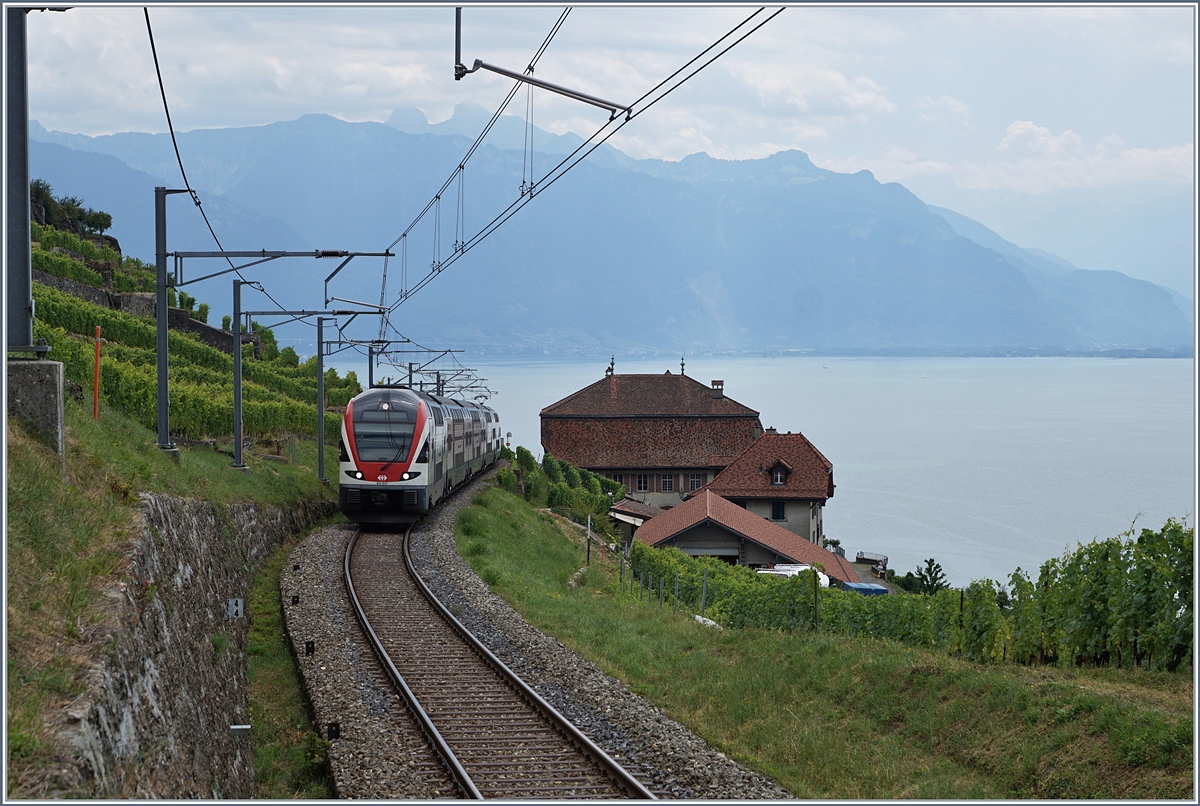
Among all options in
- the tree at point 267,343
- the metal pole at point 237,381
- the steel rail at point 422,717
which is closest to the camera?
the steel rail at point 422,717

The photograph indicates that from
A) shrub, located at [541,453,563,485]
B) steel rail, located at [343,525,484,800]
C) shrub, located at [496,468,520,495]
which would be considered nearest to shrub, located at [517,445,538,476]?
shrub, located at [541,453,563,485]

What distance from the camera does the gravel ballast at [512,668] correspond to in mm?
10109

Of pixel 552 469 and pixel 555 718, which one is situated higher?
pixel 552 469

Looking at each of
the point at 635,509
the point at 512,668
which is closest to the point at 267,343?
the point at 635,509

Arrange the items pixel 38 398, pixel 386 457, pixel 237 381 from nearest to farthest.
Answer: pixel 38 398, pixel 237 381, pixel 386 457

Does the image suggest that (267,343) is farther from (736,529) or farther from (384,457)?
(384,457)

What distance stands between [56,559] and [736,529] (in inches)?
1453

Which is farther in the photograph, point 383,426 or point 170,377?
point 170,377

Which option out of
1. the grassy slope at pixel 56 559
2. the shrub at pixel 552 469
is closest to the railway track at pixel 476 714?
the grassy slope at pixel 56 559

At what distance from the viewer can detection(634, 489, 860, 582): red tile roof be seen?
145ft

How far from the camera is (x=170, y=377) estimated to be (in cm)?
3622

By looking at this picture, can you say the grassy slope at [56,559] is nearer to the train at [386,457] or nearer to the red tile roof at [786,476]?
the train at [386,457]

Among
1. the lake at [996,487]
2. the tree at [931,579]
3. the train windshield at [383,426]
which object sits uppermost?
the train windshield at [383,426]

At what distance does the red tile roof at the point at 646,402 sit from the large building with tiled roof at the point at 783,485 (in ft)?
48.0
